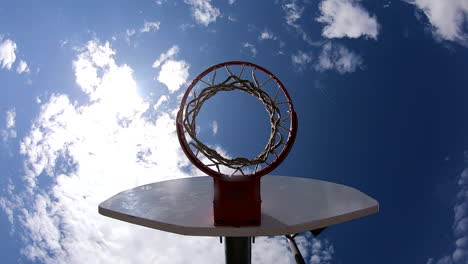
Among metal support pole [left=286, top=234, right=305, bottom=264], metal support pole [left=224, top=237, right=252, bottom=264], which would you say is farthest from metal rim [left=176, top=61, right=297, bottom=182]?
metal support pole [left=286, top=234, right=305, bottom=264]

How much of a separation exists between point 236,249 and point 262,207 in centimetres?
65

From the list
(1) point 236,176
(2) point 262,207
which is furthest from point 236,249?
A: (1) point 236,176

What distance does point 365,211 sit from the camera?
2.74 metres

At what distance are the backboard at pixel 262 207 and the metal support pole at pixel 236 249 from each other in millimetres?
456

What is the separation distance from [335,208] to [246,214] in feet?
2.44

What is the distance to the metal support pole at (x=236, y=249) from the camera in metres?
3.37

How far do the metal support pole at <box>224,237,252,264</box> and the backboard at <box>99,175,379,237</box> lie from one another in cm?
46

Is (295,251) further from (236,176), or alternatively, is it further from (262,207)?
(236,176)

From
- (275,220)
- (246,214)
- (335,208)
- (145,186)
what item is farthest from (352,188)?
(145,186)

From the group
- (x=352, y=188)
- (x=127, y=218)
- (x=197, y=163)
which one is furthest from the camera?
(x=352, y=188)

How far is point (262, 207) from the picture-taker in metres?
2.95

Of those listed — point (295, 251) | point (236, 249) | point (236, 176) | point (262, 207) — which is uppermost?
point (236, 176)

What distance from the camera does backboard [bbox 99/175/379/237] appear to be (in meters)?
2.47

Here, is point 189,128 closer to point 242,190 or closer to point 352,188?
point 242,190
